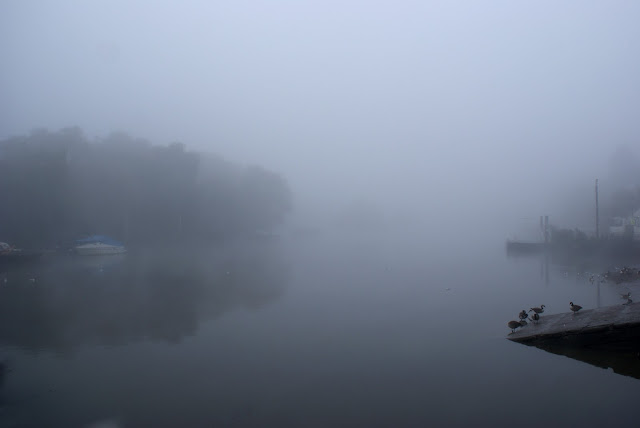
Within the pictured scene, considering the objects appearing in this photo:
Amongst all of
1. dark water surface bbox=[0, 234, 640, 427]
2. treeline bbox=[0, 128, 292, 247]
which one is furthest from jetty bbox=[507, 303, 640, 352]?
treeline bbox=[0, 128, 292, 247]

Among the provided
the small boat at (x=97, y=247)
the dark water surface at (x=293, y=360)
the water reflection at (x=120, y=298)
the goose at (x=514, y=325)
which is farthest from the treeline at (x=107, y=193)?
the goose at (x=514, y=325)

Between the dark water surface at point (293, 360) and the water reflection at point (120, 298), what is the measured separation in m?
0.13

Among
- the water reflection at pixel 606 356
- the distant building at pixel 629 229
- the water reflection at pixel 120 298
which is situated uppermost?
the distant building at pixel 629 229

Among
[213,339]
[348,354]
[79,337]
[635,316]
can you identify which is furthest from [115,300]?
[635,316]

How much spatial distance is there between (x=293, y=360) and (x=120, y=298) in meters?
13.5

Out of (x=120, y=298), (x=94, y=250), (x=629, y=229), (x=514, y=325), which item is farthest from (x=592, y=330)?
(x=94, y=250)

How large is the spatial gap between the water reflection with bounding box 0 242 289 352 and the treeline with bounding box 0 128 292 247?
14507 millimetres

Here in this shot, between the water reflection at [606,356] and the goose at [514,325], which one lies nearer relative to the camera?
the water reflection at [606,356]

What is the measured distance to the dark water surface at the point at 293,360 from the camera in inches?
372

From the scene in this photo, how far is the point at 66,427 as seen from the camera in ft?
29.1

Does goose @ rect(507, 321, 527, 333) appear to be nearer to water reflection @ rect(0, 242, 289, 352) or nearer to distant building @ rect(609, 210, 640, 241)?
water reflection @ rect(0, 242, 289, 352)

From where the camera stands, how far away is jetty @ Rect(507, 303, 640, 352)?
1167cm

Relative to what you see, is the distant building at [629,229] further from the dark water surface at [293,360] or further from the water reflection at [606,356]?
the water reflection at [606,356]

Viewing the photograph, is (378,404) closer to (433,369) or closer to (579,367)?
(433,369)
